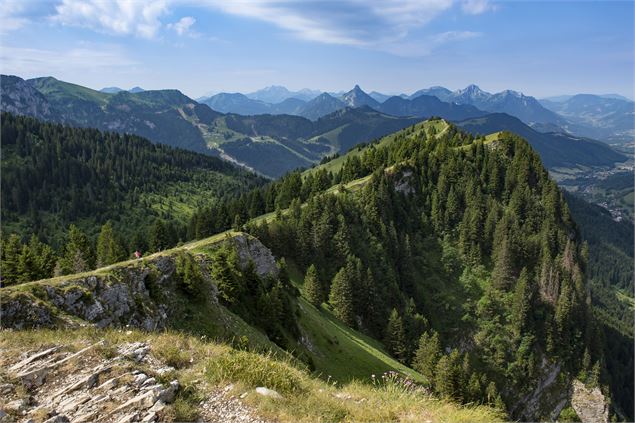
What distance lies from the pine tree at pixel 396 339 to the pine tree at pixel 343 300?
7.82m

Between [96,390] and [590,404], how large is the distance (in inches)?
4572

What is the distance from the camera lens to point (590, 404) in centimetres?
9419

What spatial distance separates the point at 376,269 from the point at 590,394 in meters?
59.8

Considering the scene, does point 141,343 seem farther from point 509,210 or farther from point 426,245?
point 509,210

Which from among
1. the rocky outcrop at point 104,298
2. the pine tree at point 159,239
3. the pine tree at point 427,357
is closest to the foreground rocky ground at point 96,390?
the rocky outcrop at point 104,298

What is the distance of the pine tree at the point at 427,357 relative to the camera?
70438 mm

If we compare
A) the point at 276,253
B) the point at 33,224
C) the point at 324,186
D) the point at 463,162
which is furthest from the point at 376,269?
the point at 33,224

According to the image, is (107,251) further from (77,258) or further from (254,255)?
(254,255)

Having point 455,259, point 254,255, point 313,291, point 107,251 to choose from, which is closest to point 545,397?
point 455,259

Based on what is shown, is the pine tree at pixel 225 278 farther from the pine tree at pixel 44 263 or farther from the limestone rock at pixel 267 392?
the limestone rock at pixel 267 392

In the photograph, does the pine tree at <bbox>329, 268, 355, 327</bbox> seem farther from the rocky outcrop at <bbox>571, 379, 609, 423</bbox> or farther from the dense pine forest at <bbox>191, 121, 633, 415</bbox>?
the rocky outcrop at <bbox>571, 379, 609, 423</bbox>

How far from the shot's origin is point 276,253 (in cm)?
9025

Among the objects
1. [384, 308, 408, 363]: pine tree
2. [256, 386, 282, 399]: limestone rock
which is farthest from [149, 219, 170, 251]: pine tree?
[256, 386, 282, 399]: limestone rock

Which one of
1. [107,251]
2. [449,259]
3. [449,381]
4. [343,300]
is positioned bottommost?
[449,381]
